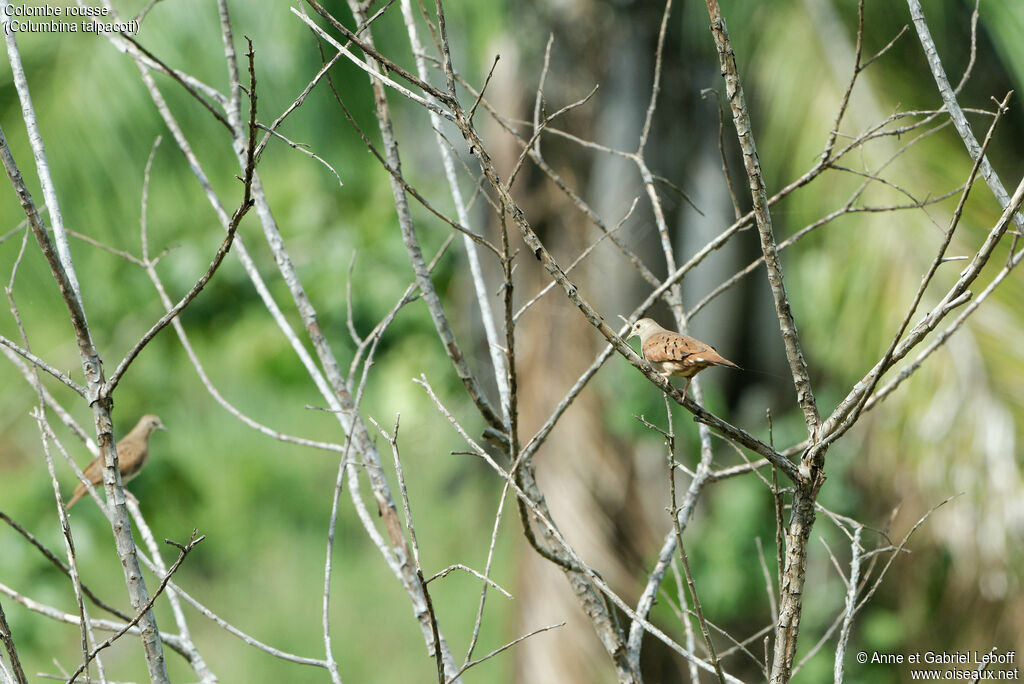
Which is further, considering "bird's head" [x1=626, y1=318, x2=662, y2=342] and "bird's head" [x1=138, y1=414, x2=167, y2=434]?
"bird's head" [x1=138, y1=414, x2=167, y2=434]

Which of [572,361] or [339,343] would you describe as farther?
[339,343]

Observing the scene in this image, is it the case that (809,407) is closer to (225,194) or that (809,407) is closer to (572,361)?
(572,361)

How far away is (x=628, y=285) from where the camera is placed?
250 inches

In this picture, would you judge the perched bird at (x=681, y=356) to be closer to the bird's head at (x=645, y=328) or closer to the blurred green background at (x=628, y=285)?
the bird's head at (x=645, y=328)

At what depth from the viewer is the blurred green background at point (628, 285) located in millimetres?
5445

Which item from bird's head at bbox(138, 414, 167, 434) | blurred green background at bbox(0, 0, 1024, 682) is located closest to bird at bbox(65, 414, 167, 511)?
bird's head at bbox(138, 414, 167, 434)

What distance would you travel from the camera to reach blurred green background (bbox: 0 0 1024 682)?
545 cm

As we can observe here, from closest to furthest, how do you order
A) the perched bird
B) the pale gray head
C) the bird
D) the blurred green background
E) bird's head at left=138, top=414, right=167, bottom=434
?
1. the perched bird
2. the pale gray head
3. the bird
4. bird's head at left=138, top=414, right=167, bottom=434
5. the blurred green background

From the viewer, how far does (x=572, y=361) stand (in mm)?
6023

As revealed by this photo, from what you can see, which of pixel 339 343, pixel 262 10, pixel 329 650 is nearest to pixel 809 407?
pixel 329 650

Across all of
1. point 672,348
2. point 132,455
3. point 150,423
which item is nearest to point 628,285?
point 150,423

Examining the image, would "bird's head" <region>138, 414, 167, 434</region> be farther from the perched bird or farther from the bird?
the perched bird

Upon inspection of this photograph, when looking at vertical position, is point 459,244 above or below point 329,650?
above

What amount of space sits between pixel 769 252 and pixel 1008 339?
4.31m
